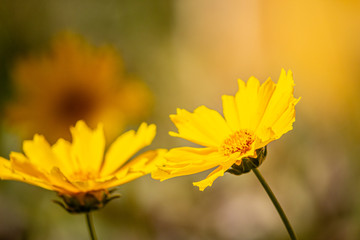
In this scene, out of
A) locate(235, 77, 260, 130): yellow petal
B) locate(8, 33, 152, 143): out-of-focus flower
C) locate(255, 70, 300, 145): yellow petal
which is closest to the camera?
locate(255, 70, 300, 145): yellow petal

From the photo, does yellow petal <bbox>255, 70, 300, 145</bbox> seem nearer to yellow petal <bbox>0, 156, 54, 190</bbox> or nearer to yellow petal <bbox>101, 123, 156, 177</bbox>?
yellow petal <bbox>101, 123, 156, 177</bbox>

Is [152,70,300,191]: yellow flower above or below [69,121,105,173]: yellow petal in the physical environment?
below

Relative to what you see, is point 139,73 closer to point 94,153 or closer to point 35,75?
point 35,75

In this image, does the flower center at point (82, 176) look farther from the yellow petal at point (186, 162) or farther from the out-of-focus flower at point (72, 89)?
the out-of-focus flower at point (72, 89)

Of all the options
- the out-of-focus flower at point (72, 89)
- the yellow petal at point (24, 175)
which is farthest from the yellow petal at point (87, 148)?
the out-of-focus flower at point (72, 89)

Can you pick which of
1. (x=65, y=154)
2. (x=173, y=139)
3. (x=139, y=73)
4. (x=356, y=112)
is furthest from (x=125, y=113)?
(x=65, y=154)

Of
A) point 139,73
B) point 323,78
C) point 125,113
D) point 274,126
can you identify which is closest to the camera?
point 274,126

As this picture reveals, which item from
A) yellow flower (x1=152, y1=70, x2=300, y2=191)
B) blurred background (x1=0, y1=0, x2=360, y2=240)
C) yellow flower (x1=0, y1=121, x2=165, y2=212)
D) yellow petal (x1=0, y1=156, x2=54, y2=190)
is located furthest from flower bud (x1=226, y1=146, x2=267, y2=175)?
blurred background (x1=0, y1=0, x2=360, y2=240)

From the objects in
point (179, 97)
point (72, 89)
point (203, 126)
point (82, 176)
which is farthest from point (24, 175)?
point (179, 97)
